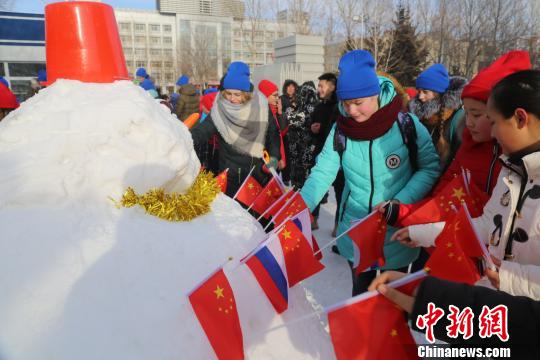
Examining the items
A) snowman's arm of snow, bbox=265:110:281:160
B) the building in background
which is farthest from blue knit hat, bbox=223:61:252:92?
the building in background

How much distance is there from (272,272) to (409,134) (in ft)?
4.20

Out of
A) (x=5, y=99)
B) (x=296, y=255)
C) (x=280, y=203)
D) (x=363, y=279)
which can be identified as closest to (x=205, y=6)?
(x=5, y=99)

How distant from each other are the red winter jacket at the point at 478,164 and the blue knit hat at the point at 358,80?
0.58 metres

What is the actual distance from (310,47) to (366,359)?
12.7m

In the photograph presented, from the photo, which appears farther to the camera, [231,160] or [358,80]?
[231,160]

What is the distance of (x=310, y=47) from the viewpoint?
1301cm

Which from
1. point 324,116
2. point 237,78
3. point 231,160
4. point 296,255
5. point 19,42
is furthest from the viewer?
point 19,42

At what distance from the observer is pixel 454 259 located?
1432 mm

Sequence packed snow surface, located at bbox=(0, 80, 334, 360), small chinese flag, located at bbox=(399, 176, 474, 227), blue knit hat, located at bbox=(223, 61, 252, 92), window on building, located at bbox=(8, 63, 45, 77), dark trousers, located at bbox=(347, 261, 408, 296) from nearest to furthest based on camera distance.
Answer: packed snow surface, located at bbox=(0, 80, 334, 360)
small chinese flag, located at bbox=(399, 176, 474, 227)
dark trousers, located at bbox=(347, 261, 408, 296)
blue knit hat, located at bbox=(223, 61, 252, 92)
window on building, located at bbox=(8, 63, 45, 77)

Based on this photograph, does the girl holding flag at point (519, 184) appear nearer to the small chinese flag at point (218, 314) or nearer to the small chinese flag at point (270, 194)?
the small chinese flag at point (218, 314)

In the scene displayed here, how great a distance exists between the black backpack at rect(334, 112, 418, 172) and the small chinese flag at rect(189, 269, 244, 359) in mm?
1325

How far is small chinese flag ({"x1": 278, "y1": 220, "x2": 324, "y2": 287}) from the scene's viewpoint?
1598 mm

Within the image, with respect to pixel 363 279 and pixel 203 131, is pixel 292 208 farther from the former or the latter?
pixel 203 131

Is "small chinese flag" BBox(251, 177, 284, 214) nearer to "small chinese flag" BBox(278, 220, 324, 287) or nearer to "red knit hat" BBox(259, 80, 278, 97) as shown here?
"small chinese flag" BBox(278, 220, 324, 287)
